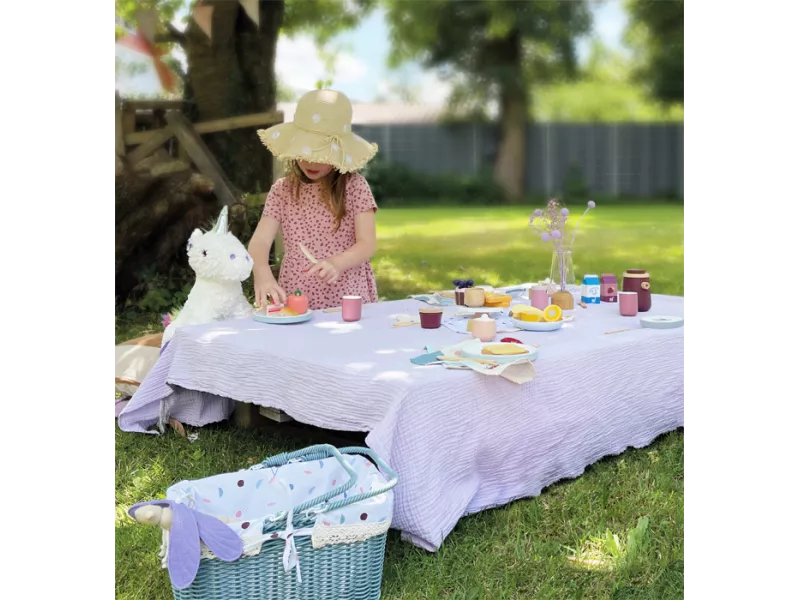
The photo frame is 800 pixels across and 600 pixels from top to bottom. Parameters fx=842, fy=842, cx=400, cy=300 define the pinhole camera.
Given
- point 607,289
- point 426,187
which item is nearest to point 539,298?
point 607,289

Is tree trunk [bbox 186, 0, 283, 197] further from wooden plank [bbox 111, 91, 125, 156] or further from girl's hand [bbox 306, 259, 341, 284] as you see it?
girl's hand [bbox 306, 259, 341, 284]

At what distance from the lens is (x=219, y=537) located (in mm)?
2176

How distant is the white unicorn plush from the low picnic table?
0.55 feet

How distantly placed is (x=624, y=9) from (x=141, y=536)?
13.0 m

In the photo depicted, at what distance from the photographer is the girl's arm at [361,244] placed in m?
4.18

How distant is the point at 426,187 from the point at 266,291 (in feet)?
32.8

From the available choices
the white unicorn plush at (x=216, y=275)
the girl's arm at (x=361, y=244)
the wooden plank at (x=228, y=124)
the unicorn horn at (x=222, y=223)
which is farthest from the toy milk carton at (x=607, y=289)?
the wooden plank at (x=228, y=124)

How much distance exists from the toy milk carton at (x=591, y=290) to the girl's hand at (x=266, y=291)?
1.50 metres

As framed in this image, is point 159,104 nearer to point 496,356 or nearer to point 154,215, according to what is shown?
point 154,215

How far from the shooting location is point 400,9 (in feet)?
42.5

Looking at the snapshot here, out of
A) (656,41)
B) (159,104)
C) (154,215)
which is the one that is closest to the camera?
(154,215)
